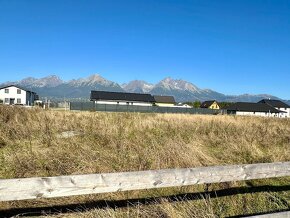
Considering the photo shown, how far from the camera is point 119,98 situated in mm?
83000

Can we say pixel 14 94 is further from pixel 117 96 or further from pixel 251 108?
pixel 251 108

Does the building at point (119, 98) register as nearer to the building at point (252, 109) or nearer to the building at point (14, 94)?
the building at point (14, 94)

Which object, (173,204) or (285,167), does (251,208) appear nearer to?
(285,167)

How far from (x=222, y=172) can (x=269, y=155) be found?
612cm

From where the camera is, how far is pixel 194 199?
18.1 ft

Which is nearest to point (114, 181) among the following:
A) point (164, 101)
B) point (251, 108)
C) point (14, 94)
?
point (14, 94)

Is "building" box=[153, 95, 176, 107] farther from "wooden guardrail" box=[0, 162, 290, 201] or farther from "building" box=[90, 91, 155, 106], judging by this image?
"wooden guardrail" box=[0, 162, 290, 201]

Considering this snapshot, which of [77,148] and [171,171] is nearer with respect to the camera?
[171,171]

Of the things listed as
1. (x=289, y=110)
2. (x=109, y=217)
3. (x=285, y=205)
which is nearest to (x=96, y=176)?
(x=109, y=217)

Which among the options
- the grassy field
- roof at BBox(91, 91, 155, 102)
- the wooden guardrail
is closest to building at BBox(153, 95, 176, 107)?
roof at BBox(91, 91, 155, 102)

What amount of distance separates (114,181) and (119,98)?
7955 centimetres

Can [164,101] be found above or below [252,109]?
above

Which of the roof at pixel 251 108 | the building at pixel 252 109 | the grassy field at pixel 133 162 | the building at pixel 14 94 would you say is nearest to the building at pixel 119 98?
the building at pixel 14 94

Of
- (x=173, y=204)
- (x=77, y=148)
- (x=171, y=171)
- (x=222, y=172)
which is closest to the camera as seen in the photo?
(x=171, y=171)
